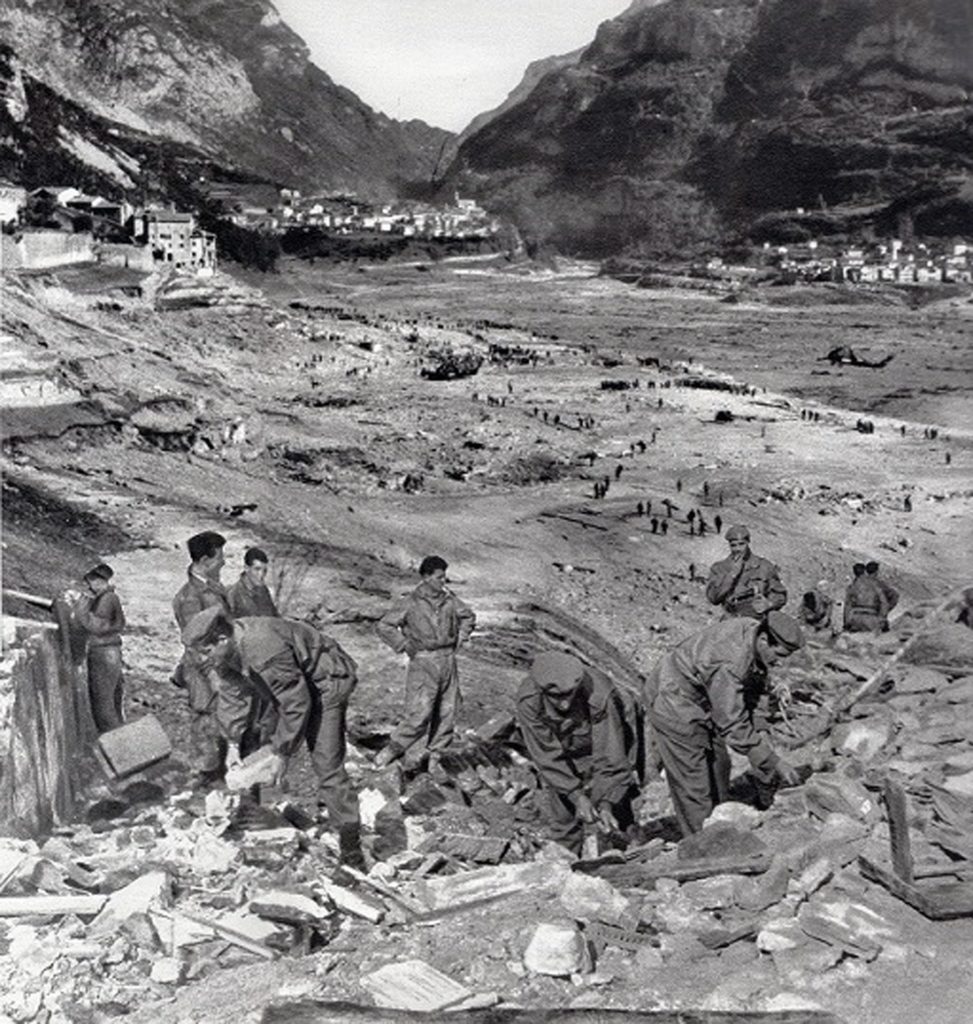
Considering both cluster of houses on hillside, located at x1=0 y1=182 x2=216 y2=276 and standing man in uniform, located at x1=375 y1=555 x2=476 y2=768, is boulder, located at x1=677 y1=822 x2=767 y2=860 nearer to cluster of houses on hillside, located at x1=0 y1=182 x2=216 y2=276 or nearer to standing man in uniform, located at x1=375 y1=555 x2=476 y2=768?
standing man in uniform, located at x1=375 y1=555 x2=476 y2=768

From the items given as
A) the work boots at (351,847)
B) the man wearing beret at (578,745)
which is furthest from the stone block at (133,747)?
the man wearing beret at (578,745)

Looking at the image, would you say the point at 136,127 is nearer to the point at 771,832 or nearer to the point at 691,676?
the point at 691,676

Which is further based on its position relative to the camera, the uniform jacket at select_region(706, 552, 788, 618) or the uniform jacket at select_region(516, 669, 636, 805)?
the uniform jacket at select_region(706, 552, 788, 618)

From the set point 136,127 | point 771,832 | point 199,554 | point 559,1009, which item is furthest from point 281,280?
point 559,1009

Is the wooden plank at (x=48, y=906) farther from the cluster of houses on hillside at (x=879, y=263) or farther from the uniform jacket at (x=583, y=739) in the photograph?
the cluster of houses on hillside at (x=879, y=263)

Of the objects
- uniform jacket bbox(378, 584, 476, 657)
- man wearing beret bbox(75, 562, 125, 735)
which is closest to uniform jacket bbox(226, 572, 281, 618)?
man wearing beret bbox(75, 562, 125, 735)

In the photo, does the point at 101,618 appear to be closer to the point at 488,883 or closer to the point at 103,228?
the point at 488,883
